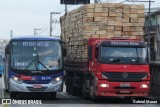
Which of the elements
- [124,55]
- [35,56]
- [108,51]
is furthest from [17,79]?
[124,55]

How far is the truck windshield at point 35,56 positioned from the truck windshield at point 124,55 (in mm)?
3010

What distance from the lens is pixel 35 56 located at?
2361 cm

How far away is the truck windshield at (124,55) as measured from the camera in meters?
21.6

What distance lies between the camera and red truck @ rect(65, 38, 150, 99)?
21500 millimetres

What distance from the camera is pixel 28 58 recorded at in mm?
23469

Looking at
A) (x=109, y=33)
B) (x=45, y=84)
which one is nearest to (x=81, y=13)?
(x=109, y=33)

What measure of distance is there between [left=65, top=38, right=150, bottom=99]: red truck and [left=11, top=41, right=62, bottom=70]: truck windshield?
7.33 feet

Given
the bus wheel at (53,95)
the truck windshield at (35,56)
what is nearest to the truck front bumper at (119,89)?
the truck windshield at (35,56)

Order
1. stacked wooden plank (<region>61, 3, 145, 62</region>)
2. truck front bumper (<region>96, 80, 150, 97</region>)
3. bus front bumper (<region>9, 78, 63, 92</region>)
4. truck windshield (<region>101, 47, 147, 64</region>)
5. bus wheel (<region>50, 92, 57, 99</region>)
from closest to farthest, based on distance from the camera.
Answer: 1. truck front bumper (<region>96, 80, 150, 97</region>)
2. truck windshield (<region>101, 47, 147, 64</region>)
3. bus front bumper (<region>9, 78, 63, 92</region>)
4. stacked wooden plank (<region>61, 3, 145, 62</region>)
5. bus wheel (<region>50, 92, 57, 99</region>)

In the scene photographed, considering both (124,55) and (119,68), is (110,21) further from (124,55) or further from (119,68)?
(119,68)

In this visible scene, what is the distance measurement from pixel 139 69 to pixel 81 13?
14.1 ft

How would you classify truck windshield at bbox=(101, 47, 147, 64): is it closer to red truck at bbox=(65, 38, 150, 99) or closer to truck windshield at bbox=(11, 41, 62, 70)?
red truck at bbox=(65, 38, 150, 99)

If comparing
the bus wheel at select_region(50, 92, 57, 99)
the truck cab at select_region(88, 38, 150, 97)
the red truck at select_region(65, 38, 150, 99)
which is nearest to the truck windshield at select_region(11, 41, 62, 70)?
the bus wheel at select_region(50, 92, 57, 99)

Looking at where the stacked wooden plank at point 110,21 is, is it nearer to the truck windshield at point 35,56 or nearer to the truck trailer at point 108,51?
the truck trailer at point 108,51
